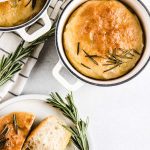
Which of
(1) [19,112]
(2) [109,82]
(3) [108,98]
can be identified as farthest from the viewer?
(3) [108,98]

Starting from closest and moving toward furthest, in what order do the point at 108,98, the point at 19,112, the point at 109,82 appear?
the point at 109,82 → the point at 19,112 → the point at 108,98

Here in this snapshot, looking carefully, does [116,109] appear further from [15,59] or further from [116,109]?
[15,59]

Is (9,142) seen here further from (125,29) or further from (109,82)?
(125,29)

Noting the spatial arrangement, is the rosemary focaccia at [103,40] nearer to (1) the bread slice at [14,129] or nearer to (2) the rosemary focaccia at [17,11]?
(2) the rosemary focaccia at [17,11]

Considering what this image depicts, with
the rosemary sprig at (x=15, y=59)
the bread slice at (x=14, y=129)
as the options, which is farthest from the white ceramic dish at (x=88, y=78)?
the bread slice at (x=14, y=129)

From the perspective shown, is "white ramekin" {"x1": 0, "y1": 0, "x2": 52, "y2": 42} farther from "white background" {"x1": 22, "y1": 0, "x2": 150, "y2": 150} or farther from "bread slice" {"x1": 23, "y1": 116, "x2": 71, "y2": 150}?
"bread slice" {"x1": 23, "y1": 116, "x2": 71, "y2": 150}

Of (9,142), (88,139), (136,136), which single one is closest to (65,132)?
(88,139)

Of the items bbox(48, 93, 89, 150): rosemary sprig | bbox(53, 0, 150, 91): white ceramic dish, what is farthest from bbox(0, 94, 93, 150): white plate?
bbox(53, 0, 150, 91): white ceramic dish
